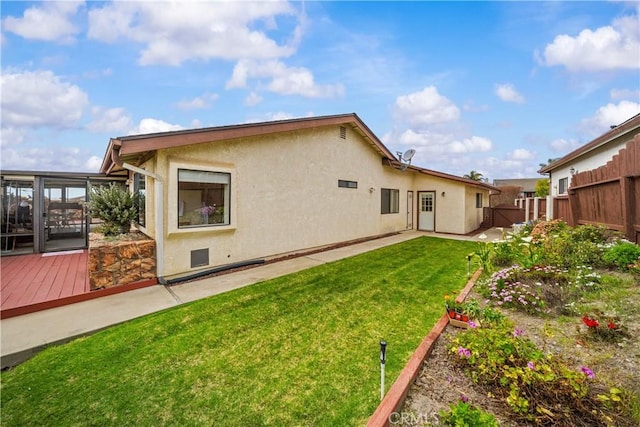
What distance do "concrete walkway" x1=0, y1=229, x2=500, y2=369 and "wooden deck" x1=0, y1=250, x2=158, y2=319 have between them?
5.4 inches

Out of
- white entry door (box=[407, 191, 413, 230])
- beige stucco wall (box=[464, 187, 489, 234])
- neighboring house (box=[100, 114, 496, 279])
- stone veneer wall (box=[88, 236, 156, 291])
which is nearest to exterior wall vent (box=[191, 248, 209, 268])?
neighboring house (box=[100, 114, 496, 279])

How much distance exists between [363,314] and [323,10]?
32.0 ft

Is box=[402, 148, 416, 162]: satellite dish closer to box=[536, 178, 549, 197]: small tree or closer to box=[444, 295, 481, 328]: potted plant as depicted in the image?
box=[444, 295, 481, 328]: potted plant

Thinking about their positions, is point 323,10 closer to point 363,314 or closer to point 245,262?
point 245,262

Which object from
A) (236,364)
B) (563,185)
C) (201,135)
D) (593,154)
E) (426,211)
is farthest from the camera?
(426,211)

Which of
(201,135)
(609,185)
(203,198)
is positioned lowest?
(203,198)

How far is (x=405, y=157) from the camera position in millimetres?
12688

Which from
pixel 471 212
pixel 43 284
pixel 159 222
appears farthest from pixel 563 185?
pixel 43 284

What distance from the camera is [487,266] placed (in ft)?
18.9

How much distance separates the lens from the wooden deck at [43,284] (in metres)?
4.57

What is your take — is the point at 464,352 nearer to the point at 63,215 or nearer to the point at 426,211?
the point at 63,215

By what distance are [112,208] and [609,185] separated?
1166 cm

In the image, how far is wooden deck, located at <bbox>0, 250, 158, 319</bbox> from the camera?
15.0ft

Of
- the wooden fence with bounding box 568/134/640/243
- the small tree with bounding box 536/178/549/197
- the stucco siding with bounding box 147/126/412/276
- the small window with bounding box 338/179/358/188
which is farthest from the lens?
the small tree with bounding box 536/178/549/197
